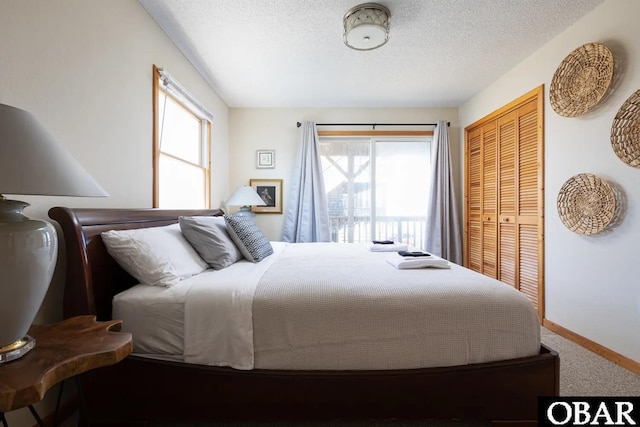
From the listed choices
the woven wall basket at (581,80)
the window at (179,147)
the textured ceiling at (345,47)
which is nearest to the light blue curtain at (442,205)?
the textured ceiling at (345,47)

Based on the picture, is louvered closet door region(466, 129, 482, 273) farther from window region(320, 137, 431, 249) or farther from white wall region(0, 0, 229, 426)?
white wall region(0, 0, 229, 426)

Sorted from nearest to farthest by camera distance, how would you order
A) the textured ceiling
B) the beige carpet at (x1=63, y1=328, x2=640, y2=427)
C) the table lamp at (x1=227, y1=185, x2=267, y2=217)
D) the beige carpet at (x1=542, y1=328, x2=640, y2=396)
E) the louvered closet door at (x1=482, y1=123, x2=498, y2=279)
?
the beige carpet at (x1=63, y1=328, x2=640, y2=427) < the beige carpet at (x1=542, y1=328, x2=640, y2=396) < the textured ceiling < the louvered closet door at (x1=482, y1=123, x2=498, y2=279) < the table lamp at (x1=227, y1=185, x2=267, y2=217)

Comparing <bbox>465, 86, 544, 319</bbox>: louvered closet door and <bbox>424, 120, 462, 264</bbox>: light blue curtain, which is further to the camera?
<bbox>424, 120, 462, 264</bbox>: light blue curtain

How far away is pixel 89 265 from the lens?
1318 millimetres

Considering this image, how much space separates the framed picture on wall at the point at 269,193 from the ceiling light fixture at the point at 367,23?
7.42ft

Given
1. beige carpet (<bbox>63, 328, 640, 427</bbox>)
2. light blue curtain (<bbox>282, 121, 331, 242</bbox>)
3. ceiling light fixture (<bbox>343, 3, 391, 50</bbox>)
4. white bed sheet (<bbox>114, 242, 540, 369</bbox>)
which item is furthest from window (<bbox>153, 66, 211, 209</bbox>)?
beige carpet (<bbox>63, 328, 640, 427</bbox>)

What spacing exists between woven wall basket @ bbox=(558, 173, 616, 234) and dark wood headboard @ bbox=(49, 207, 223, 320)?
306 cm

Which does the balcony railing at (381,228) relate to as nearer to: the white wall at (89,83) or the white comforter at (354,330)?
the white wall at (89,83)

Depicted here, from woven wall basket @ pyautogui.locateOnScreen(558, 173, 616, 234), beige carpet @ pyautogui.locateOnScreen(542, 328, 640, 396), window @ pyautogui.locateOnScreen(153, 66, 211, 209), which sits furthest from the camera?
window @ pyautogui.locateOnScreen(153, 66, 211, 209)

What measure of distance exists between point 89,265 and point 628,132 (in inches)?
125

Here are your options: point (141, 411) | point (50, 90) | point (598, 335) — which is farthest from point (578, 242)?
point (50, 90)

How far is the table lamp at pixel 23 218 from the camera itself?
748 millimetres

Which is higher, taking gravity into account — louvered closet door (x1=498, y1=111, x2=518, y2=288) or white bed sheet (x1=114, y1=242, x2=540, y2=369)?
louvered closet door (x1=498, y1=111, x2=518, y2=288)

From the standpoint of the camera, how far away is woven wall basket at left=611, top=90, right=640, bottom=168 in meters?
1.84
